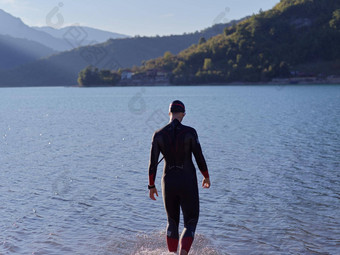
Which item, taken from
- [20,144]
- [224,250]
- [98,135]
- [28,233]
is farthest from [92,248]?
[98,135]

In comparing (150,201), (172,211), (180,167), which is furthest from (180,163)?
(150,201)

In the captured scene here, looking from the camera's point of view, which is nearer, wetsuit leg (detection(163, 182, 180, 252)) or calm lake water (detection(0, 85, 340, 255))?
wetsuit leg (detection(163, 182, 180, 252))

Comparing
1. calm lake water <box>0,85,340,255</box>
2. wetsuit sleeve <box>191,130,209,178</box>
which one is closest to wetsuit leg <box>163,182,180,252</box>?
wetsuit sleeve <box>191,130,209,178</box>

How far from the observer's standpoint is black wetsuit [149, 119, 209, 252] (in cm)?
780

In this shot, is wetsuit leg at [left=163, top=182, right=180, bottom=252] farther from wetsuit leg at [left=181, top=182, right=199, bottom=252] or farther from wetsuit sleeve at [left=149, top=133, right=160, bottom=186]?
wetsuit sleeve at [left=149, top=133, right=160, bottom=186]

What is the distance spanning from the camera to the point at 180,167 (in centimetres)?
793

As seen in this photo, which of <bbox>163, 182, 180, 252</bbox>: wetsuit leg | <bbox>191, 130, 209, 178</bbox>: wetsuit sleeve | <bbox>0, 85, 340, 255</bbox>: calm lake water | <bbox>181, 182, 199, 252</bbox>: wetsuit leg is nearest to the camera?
<bbox>191, 130, 209, 178</bbox>: wetsuit sleeve

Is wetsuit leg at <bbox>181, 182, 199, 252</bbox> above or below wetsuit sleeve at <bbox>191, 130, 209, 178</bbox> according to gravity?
below

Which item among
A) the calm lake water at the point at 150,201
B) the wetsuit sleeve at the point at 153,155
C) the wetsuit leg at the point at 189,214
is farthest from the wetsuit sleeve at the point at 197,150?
the calm lake water at the point at 150,201

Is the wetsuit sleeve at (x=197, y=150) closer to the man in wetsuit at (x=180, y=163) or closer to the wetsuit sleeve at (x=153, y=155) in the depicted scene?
the man in wetsuit at (x=180, y=163)

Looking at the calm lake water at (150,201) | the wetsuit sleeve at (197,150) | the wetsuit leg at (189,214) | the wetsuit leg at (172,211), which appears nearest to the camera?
the wetsuit sleeve at (197,150)

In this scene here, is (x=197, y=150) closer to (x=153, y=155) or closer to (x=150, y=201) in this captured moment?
(x=153, y=155)

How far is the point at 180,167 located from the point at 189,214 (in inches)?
34.4

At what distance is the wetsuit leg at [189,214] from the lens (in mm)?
7917
